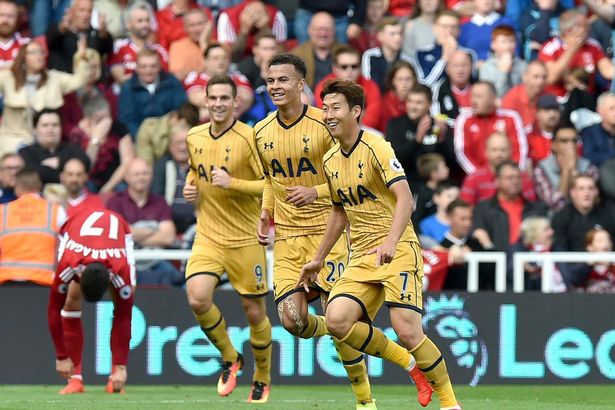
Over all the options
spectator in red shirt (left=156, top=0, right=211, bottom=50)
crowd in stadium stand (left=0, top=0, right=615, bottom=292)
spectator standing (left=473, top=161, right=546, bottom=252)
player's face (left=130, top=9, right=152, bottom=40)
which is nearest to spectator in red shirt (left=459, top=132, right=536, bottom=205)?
crowd in stadium stand (left=0, top=0, right=615, bottom=292)

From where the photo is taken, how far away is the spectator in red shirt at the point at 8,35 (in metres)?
17.4

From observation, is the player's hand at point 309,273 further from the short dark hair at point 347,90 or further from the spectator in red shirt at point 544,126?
the spectator in red shirt at point 544,126

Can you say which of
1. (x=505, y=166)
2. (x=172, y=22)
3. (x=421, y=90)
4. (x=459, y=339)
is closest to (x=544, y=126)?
(x=421, y=90)

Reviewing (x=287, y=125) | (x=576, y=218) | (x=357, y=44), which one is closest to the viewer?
(x=287, y=125)

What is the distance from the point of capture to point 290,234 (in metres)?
12.1

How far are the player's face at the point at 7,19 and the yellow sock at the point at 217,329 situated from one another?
5882 mm

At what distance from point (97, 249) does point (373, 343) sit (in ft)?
10.7

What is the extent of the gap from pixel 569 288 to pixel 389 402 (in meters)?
3.84

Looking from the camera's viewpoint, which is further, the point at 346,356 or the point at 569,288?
the point at 569,288

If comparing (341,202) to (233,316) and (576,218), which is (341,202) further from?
(576,218)

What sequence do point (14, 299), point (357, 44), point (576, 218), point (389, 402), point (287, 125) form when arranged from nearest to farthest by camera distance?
point (287, 125) → point (389, 402) → point (14, 299) → point (576, 218) → point (357, 44)

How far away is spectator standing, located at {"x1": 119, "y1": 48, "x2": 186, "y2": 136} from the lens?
17609mm

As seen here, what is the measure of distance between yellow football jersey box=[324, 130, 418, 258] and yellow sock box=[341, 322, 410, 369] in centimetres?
55

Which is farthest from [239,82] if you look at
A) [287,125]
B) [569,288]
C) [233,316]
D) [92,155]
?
[287,125]
